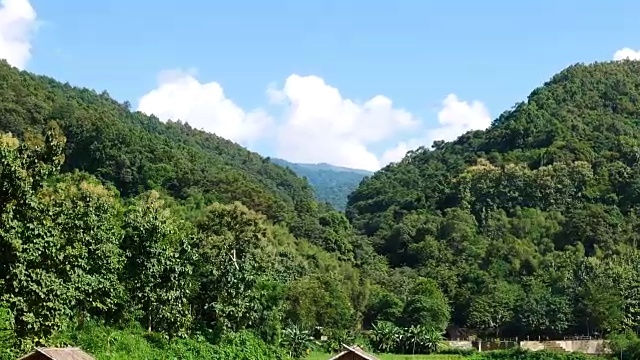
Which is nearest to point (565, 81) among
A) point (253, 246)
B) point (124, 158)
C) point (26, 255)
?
point (124, 158)

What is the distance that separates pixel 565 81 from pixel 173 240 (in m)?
71.5

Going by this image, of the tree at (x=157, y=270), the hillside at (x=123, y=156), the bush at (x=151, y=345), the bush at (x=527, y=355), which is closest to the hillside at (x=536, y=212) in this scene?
the bush at (x=527, y=355)

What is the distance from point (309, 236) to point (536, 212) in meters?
19.7

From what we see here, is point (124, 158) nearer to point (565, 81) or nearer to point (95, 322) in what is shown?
point (95, 322)

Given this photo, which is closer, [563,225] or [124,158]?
[124,158]

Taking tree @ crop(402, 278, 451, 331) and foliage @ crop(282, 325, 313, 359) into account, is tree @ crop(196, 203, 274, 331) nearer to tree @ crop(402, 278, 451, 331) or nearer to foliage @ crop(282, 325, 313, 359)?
foliage @ crop(282, 325, 313, 359)

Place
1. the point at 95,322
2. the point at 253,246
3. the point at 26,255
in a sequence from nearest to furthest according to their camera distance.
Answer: the point at 26,255
the point at 95,322
the point at 253,246

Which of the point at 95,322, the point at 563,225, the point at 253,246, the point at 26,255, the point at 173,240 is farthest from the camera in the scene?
the point at 563,225

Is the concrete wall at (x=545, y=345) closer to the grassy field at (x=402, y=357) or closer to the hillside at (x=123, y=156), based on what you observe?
the grassy field at (x=402, y=357)

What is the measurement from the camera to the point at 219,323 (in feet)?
123

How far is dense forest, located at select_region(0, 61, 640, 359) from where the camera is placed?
27.3 m

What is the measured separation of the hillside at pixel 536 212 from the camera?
193 feet

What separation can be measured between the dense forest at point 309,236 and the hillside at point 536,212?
188 millimetres

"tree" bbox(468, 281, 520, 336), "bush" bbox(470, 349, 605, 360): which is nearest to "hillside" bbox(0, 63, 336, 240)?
"tree" bbox(468, 281, 520, 336)
